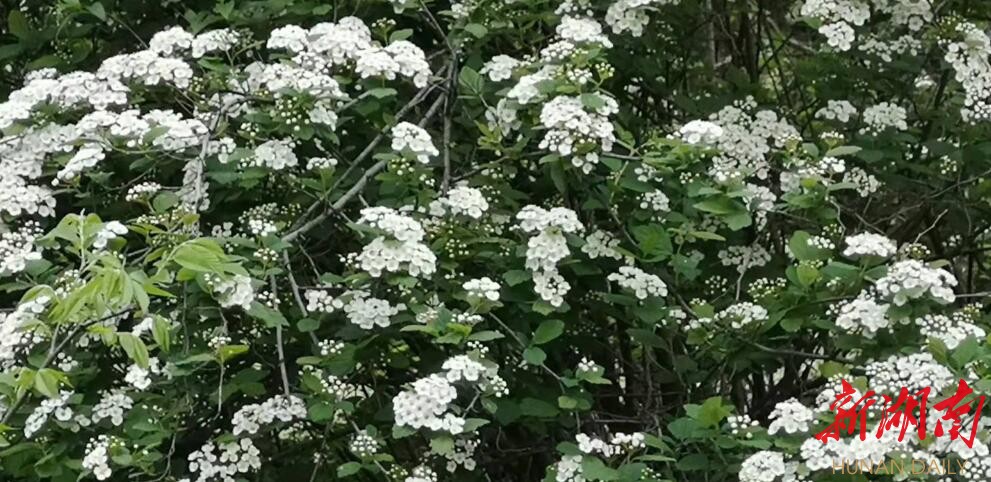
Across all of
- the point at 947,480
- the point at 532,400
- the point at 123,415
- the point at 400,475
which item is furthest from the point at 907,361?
the point at 123,415

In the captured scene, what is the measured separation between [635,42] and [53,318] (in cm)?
200

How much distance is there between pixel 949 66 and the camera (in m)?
3.65

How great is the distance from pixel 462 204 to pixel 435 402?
572 millimetres

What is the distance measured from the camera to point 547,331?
305 cm

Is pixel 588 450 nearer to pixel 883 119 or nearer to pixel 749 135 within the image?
pixel 749 135

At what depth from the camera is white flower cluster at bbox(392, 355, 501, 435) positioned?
2.73m

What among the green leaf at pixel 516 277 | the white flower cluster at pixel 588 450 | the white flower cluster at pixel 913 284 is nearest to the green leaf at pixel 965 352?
the white flower cluster at pixel 913 284

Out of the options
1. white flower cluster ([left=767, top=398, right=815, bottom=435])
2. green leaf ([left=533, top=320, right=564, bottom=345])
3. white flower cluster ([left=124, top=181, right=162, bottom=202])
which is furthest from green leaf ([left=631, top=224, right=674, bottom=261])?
white flower cluster ([left=124, top=181, right=162, bottom=202])

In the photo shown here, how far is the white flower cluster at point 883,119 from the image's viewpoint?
12.0 feet

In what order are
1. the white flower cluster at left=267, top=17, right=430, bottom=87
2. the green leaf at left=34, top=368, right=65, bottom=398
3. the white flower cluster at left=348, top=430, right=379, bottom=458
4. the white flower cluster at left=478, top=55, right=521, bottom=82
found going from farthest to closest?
the white flower cluster at left=478, top=55, right=521, bottom=82
the white flower cluster at left=267, top=17, right=430, bottom=87
the white flower cluster at left=348, top=430, right=379, bottom=458
the green leaf at left=34, top=368, right=65, bottom=398

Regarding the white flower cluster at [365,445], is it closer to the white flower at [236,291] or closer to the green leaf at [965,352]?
the white flower at [236,291]

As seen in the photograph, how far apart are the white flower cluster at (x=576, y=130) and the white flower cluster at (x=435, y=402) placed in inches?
23.9

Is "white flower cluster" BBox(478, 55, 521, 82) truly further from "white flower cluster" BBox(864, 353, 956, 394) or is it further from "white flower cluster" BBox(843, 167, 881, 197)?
"white flower cluster" BBox(864, 353, 956, 394)

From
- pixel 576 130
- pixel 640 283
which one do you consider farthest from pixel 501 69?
pixel 640 283
